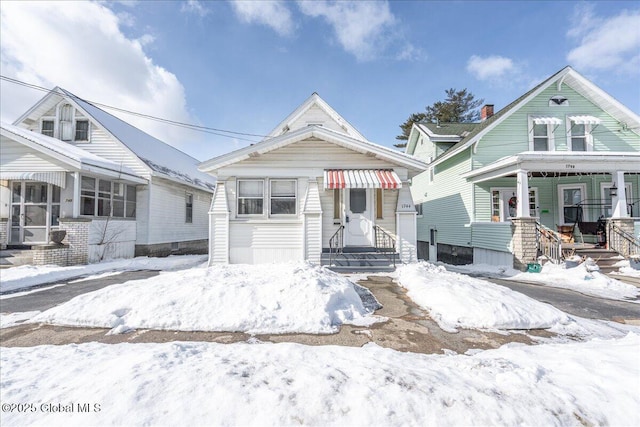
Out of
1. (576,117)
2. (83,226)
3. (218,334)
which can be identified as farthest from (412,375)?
(576,117)

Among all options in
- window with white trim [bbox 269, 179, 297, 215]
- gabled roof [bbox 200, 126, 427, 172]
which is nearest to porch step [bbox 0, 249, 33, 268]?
gabled roof [bbox 200, 126, 427, 172]

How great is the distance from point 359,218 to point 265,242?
3.42 metres

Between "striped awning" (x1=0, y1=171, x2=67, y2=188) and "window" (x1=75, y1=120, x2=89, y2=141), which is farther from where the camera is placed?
"window" (x1=75, y1=120, x2=89, y2=141)

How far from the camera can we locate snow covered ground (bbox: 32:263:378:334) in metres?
4.07

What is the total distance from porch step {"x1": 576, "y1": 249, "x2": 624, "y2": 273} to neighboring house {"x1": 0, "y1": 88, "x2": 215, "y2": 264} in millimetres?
18191

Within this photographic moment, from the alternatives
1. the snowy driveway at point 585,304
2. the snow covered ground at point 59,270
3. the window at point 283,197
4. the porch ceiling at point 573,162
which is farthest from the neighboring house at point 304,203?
the porch ceiling at point 573,162

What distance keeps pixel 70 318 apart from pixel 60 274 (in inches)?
226

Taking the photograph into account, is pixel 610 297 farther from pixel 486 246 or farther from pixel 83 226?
pixel 83 226

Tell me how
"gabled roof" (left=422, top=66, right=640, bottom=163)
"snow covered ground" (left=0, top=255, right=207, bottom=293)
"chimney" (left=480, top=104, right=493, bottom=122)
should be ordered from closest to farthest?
"snow covered ground" (left=0, top=255, right=207, bottom=293) < "gabled roof" (left=422, top=66, right=640, bottom=163) < "chimney" (left=480, top=104, right=493, bottom=122)

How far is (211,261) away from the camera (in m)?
9.02

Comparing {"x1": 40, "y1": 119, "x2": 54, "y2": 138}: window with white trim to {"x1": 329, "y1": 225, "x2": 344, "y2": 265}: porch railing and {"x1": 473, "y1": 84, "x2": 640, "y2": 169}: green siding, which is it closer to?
{"x1": 329, "y1": 225, "x2": 344, "y2": 265}: porch railing

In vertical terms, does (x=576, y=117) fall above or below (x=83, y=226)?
above

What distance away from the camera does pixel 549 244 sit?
916cm

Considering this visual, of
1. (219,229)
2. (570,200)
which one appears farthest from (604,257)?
(219,229)
